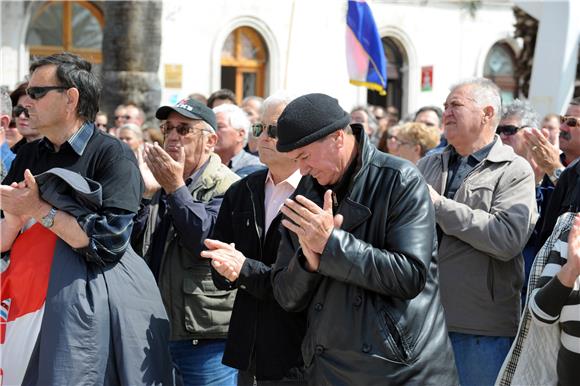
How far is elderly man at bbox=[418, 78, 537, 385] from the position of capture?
4262 millimetres

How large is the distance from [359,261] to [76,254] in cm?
126

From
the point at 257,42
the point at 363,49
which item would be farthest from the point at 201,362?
the point at 257,42

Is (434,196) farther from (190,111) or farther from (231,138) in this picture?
(231,138)

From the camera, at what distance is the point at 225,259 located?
3.62 meters

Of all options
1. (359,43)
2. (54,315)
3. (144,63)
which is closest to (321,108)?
(54,315)

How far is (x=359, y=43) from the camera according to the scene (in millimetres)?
9234

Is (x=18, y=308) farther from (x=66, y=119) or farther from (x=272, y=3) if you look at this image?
(x=272, y=3)

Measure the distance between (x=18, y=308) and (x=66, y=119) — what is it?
2.73 ft

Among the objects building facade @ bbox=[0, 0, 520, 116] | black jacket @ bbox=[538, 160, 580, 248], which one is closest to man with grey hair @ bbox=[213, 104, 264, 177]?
black jacket @ bbox=[538, 160, 580, 248]

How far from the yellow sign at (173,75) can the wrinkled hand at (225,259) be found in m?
16.3

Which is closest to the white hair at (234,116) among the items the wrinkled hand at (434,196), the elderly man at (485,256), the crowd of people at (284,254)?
the crowd of people at (284,254)

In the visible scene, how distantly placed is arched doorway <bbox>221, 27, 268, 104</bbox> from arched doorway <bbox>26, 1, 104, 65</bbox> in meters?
3.22

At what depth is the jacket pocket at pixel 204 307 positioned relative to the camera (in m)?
4.38

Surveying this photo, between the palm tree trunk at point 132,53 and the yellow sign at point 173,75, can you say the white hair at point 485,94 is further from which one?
the yellow sign at point 173,75
